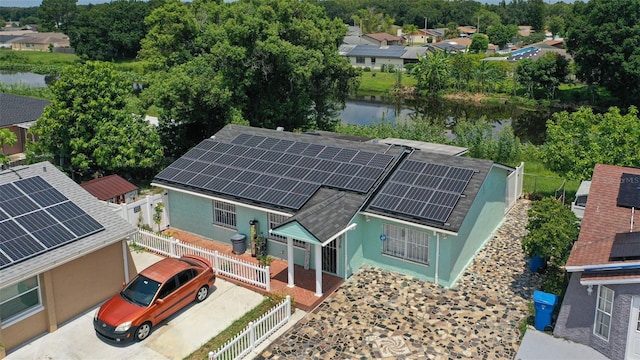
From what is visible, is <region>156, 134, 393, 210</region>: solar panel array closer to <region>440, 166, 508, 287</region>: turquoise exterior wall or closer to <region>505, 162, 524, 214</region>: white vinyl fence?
<region>440, 166, 508, 287</region>: turquoise exterior wall

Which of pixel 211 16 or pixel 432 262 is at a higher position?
pixel 211 16

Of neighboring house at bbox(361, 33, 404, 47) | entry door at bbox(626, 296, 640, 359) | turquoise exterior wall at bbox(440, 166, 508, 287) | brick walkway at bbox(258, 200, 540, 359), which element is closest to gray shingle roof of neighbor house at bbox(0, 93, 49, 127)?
brick walkway at bbox(258, 200, 540, 359)

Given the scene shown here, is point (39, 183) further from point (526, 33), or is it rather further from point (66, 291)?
point (526, 33)

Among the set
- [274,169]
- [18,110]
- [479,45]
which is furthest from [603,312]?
[479,45]

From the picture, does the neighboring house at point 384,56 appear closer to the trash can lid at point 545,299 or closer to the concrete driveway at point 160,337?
the concrete driveway at point 160,337

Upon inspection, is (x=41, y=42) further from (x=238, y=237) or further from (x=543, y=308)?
(x=543, y=308)

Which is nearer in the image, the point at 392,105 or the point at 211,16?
the point at 211,16

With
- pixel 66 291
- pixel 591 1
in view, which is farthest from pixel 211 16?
pixel 591 1
